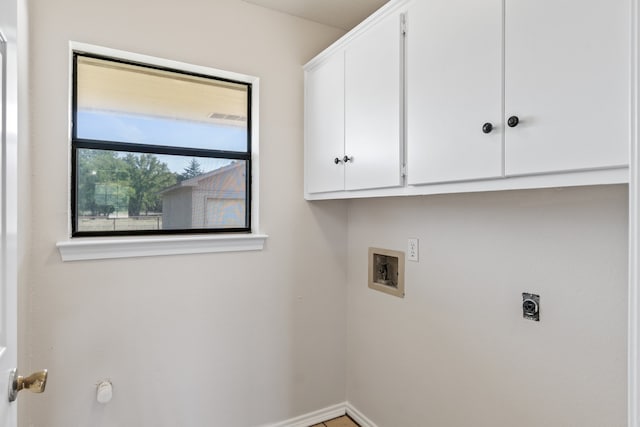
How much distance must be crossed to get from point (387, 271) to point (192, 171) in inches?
49.3

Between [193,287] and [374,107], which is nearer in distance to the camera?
[374,107]

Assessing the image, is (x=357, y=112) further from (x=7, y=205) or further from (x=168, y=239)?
(x=7, y=205)

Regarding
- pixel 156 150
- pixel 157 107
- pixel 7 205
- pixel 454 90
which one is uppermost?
pixel 157 107

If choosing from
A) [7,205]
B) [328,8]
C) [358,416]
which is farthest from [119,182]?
[358,416]

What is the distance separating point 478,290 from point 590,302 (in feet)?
1.40

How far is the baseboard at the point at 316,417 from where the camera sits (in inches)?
87.1

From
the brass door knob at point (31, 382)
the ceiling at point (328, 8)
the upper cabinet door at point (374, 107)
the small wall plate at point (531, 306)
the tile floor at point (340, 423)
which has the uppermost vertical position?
the ceiling at point (328, 8)

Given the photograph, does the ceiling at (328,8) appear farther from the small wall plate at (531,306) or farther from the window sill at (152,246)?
the small wall plate at (531,306)

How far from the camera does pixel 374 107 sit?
64.8 inches

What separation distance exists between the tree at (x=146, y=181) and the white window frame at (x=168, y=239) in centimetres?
17

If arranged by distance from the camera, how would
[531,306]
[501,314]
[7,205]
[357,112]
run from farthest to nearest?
[357,112], [501,314], [531,306], [7,205]

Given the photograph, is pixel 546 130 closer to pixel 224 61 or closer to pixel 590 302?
pixel 590 302

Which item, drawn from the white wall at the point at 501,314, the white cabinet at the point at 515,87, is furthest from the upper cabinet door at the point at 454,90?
the white wall at the point at 501,314

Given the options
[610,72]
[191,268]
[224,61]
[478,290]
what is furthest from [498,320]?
[224,61]
